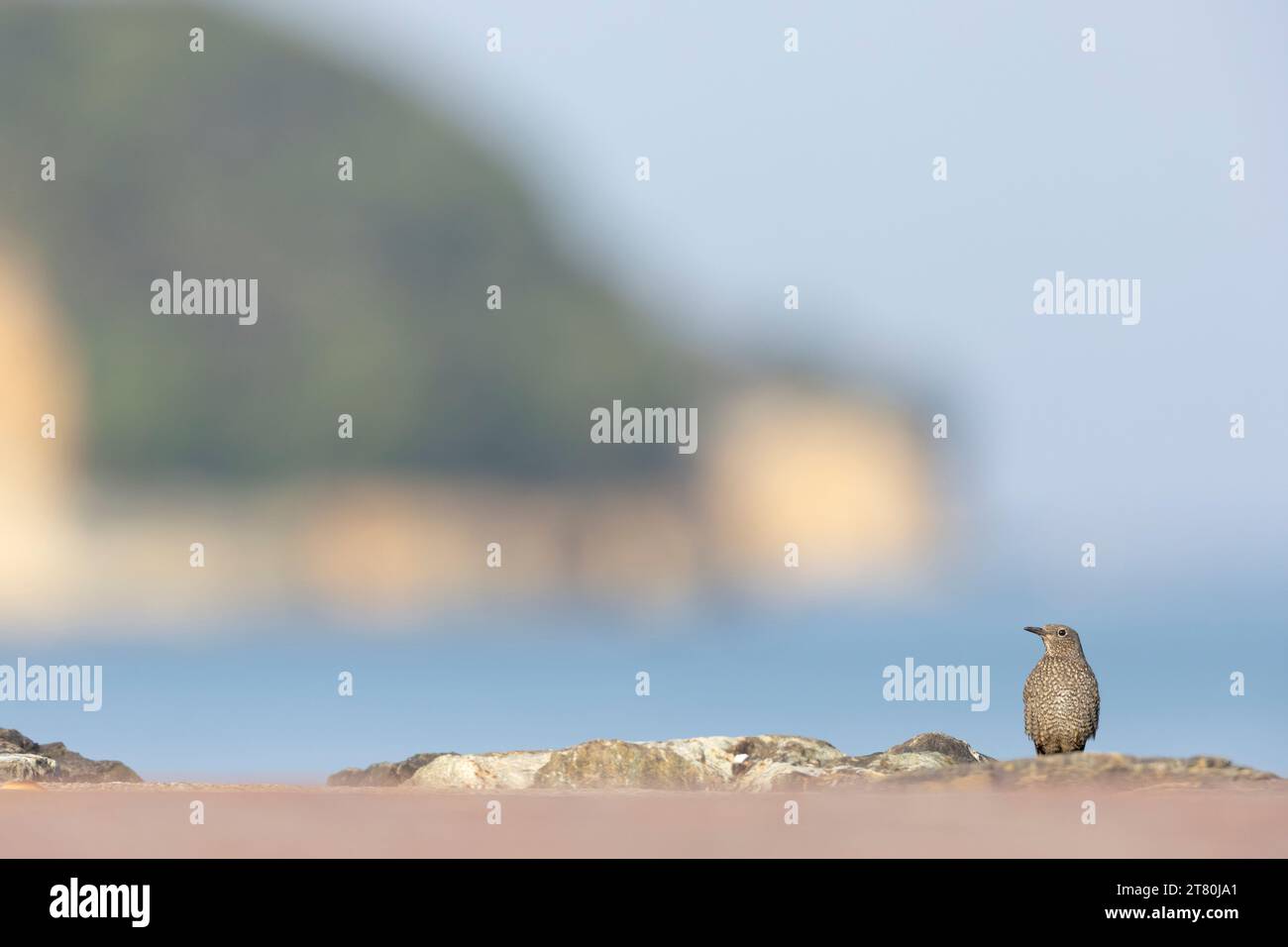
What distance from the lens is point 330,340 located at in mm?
40219

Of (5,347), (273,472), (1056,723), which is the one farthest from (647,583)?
(1056,723)

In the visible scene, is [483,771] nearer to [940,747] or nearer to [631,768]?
[631,768]

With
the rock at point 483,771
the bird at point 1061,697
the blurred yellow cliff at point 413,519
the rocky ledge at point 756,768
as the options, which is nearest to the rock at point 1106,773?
the rocky ledge at point 756,768

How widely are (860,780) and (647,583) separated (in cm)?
1951

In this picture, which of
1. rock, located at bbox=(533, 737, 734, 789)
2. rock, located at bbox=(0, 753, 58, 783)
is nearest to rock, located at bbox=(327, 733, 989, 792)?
rock, located at bbox=(533, 737, 734, 789)

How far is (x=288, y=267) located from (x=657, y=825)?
96.8 feet

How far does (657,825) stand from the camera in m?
13.9

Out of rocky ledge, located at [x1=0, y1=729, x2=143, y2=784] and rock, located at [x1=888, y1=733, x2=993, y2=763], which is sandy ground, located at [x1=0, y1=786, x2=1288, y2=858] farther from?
rock, located at [x1=888, y1=733, x2=993, y2=763]

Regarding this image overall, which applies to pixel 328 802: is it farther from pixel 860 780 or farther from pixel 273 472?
pixel 273 472

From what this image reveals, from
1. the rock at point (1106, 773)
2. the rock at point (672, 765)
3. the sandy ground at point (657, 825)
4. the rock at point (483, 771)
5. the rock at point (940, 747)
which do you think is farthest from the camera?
the rock at point (940, 747)

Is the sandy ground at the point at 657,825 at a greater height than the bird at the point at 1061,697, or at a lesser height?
lesser

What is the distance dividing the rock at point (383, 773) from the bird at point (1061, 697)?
7.23 metres

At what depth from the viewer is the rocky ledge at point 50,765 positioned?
1906 cm

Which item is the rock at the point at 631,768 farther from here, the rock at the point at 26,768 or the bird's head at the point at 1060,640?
the rock at the point at 26,768
